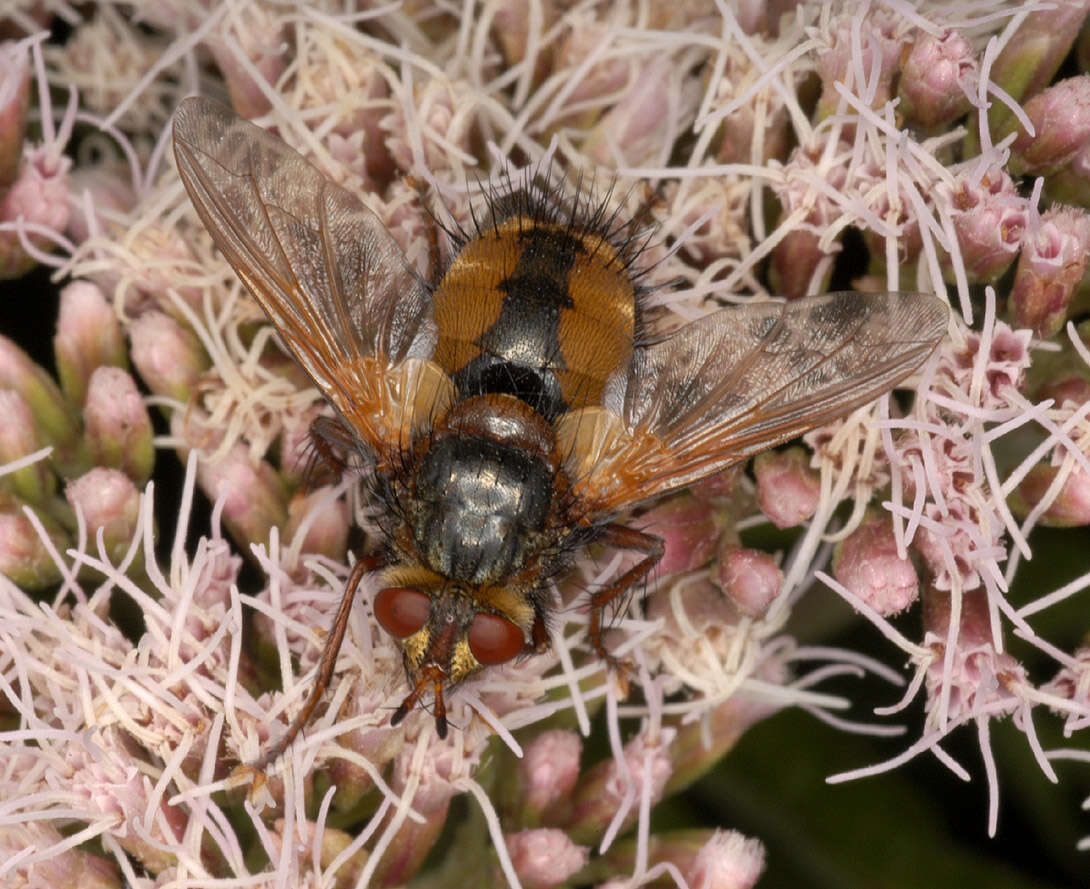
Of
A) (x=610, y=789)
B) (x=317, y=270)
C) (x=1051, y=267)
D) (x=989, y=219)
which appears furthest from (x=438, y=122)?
(x=610, y=789)

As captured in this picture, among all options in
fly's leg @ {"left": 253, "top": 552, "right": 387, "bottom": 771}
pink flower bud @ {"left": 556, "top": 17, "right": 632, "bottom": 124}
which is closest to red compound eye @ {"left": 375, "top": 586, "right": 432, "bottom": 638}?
fly's leg @ {"left": 253, "top": 552, "right": 387, "bottom": 771}

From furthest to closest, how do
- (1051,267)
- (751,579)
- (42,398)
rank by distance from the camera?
1. (42,398)
2. (751,579)
3. (1051,267)

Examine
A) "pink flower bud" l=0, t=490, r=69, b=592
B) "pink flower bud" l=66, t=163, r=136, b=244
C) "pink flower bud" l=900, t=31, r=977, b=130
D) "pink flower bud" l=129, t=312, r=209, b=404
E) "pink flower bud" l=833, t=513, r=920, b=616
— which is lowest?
"pink flower bud" l=0, t=490, r=69, b=592

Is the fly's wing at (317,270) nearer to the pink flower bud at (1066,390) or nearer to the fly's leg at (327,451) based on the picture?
the fly's leg at (327,451)

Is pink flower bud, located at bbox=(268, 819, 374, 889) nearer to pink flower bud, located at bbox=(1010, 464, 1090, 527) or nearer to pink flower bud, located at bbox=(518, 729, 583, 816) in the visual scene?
pink flower bud, located at bbox=(518, 729, 583, 816)

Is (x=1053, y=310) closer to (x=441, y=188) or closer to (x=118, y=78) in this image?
(x=441, y=188)

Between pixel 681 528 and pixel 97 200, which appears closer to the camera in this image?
pixel 681 528

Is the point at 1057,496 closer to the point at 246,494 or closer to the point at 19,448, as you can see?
the point at 246,494
